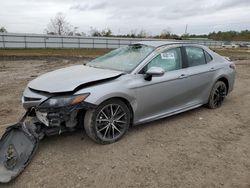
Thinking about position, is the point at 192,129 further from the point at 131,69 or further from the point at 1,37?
the point at 1,37

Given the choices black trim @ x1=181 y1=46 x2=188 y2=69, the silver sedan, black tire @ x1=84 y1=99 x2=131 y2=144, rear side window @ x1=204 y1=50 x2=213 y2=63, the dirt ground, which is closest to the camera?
the dirt ground

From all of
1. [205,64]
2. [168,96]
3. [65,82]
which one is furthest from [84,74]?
[205,64]

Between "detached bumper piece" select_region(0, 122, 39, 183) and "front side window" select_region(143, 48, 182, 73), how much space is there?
6.68 ft

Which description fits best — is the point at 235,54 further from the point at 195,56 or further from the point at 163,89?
the point at 163,89

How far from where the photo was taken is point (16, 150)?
3371 millimetres

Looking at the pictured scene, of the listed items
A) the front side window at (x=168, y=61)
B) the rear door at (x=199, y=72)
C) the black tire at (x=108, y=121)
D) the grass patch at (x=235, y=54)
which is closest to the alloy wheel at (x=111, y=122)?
the black tire at (x=108, y=121)

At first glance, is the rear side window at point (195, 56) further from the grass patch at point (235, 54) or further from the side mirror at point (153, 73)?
the grass patch at point (235, 54)

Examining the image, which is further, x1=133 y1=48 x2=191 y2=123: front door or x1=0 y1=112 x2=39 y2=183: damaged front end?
x1=133 y1=48 x2=191 y2=123: front door

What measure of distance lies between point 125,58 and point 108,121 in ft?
4.34

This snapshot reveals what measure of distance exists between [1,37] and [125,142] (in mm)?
28038

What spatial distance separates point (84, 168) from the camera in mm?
3271

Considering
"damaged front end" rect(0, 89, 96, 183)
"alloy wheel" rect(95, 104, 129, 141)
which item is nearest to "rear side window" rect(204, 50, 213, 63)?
"alloy wheel" rect(95, 104, 129, 141)

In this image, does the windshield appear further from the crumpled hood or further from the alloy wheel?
the alloy wheel

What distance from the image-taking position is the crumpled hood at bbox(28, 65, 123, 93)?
140 inches
